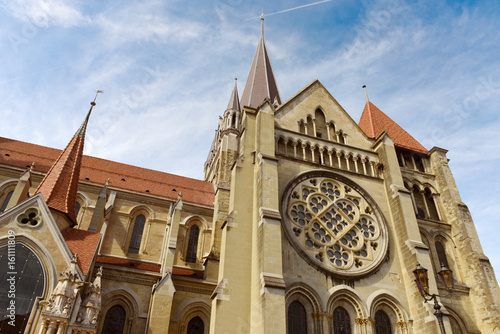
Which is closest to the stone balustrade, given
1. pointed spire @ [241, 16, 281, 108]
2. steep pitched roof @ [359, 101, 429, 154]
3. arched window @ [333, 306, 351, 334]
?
steep pitched roof @ [359, 101, 429, 154]

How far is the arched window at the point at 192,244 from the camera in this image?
20.3 m

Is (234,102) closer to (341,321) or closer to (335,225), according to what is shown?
(335,225)

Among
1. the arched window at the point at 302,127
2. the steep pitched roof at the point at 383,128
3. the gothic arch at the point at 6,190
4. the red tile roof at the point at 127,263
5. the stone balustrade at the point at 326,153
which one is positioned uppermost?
the steep pitched roof at the point at 383,128

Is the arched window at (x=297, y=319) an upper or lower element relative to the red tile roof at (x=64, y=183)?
lower

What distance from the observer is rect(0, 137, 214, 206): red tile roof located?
70.4ft

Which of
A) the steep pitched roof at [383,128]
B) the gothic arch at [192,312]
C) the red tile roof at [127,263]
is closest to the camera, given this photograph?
the gothic arch at [192,312]

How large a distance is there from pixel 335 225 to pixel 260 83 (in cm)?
2314

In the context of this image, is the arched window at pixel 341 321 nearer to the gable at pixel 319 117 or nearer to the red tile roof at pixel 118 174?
the gable at pixel 319 117

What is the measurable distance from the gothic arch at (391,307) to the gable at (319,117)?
780 centimetres

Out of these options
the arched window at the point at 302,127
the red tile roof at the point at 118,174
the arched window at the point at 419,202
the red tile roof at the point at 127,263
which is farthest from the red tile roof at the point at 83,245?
the arched window at the point at 419,202

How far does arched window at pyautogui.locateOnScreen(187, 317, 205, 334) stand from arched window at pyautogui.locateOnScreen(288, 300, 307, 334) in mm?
5284

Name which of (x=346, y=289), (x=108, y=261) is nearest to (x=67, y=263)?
(x=108, y=261)

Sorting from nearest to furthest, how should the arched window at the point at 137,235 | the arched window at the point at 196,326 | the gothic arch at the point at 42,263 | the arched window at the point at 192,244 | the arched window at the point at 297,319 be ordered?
1. the gothic arch at the point at 42,263
2. the arched window at the point at 297,319
3. the arched window at the point at 196,326
4. the arched window at the point at 137,235
5. the arched window at the point at 192,244

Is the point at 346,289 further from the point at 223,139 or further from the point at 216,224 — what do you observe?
the point at 223,139
